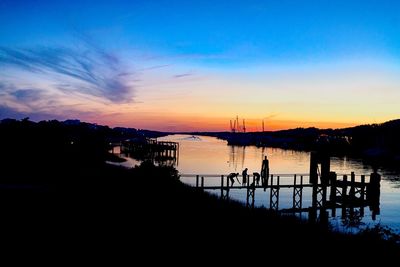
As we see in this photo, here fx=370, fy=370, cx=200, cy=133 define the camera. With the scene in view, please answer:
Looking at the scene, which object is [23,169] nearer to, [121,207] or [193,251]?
[121,207]

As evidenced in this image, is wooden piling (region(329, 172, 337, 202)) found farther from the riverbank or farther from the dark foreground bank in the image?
the riverbank

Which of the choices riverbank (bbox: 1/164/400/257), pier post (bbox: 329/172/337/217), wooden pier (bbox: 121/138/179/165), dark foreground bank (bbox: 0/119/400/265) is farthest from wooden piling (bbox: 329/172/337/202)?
wooden pier (bbox: 121/138/179/165)

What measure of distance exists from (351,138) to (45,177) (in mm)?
174131

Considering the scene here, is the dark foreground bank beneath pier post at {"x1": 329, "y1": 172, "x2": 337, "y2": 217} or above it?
above

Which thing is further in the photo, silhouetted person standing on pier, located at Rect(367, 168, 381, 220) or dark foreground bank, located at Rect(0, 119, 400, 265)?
silhouetted person standing on pier, located at Rect(367, 168, 381, 220)

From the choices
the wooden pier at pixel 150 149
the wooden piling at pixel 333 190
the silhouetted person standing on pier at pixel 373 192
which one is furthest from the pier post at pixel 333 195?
the wooden pier at pixel 150 149

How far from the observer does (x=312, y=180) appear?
30.4m

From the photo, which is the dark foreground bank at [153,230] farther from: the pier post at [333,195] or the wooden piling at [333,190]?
the wooden piling at [333,190]

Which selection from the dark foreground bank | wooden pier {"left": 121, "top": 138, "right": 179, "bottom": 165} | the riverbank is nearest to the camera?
the dark foreground bank

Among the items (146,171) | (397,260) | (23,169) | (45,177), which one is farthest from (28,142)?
(397,260)

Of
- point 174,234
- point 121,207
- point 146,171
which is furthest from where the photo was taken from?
point 146,171

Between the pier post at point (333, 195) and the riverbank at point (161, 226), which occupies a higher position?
the riverbank at point (161, 226)

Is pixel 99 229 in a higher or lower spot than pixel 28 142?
lower

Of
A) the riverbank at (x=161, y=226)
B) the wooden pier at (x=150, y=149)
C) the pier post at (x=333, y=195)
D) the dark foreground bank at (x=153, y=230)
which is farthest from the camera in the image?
the wooden pier at (x=150, y=149)
